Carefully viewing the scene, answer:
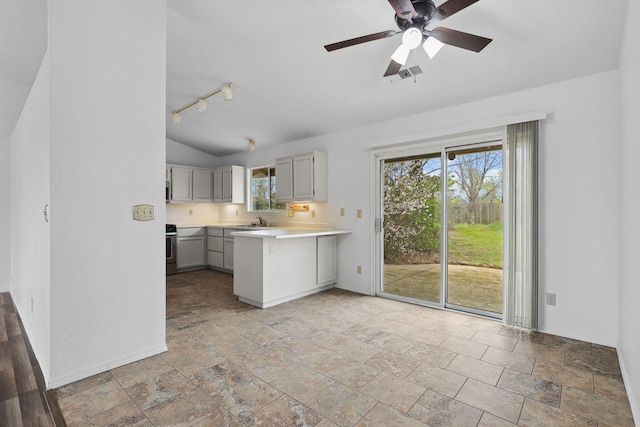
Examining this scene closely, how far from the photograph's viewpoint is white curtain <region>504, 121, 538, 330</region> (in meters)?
3.02

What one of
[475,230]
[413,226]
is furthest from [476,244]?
[413,226]

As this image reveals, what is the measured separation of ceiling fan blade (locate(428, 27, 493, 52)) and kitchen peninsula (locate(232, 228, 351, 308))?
2437 mm

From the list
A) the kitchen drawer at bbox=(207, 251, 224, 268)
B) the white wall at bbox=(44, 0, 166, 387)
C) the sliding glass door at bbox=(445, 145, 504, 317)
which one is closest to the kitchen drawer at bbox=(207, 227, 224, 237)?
the kitchen drawer at bbox=(207, 251, 224, 268)

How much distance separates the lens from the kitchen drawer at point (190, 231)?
607cm

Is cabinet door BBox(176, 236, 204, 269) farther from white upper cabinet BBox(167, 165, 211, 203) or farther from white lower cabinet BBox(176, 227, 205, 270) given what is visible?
white upper cabinet BBox(167, 165, 211, 203)

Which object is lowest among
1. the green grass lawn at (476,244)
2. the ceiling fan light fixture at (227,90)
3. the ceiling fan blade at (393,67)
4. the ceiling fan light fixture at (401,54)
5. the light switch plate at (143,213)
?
the green grass lawn at (476,244)

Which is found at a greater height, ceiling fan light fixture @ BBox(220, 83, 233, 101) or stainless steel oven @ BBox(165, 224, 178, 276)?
ceiling fan light fixture @ BBox(220, 83, 233, 101)

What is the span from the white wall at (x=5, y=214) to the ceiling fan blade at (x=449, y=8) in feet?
19.2

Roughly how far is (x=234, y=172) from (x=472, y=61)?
474cm

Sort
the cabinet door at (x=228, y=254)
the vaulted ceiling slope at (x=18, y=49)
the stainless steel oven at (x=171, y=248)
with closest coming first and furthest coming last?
1. the vaulted ceiling slope at (x=18, y=49)
2. the stainless steel oven at (x=171, y=248)
3. the cabinet door at (x=228, y=254)

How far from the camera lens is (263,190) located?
631 centimetres

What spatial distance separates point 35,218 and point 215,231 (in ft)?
11.9

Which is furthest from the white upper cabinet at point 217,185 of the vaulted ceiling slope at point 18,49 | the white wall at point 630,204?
the white wall at point 630,204

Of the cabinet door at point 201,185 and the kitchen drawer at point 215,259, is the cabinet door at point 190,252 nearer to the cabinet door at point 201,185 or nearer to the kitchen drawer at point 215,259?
the kitchen drawer at point 215,259
